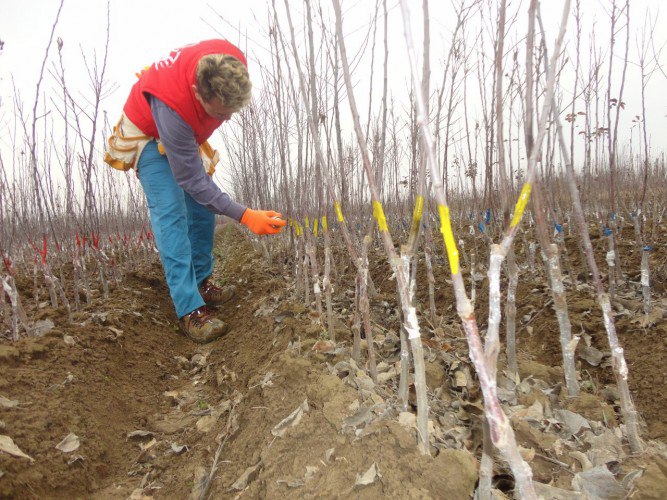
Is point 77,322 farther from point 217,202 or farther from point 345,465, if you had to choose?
point 345,465

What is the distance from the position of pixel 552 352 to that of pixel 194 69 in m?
2.50

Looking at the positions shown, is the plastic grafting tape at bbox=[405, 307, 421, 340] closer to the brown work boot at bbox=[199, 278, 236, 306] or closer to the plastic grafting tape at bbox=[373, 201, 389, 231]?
the plastic grafting tape at bbox=[373, 201, 389, 231]

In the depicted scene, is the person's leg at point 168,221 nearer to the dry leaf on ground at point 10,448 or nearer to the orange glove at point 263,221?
the orange glove at point 263,221

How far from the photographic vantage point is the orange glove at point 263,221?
208 cm

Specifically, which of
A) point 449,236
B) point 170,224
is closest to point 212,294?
point 170,224

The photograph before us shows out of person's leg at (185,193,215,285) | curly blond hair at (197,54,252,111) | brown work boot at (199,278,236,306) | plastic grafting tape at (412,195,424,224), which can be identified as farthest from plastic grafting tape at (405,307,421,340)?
brown work boot at (199,278,236,306)

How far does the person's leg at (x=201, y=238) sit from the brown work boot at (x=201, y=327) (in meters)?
0.63

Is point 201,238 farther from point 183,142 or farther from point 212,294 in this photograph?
point 183,142

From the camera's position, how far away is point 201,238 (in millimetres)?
3092

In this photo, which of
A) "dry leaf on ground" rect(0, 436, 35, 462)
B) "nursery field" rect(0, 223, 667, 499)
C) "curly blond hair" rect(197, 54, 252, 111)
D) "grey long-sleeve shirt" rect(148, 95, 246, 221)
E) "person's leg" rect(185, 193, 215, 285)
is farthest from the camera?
"person's leg" rect(185, 193, 215, 285)

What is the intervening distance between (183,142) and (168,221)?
559 millimetres

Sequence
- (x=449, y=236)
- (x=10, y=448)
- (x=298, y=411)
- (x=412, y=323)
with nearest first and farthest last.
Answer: (x=449, y=236)
(x=412, y=323)
(x=10, y=448)
(x=298, y=411)

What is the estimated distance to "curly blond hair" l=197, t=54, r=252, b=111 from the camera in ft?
6.16

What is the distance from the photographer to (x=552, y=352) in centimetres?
217
